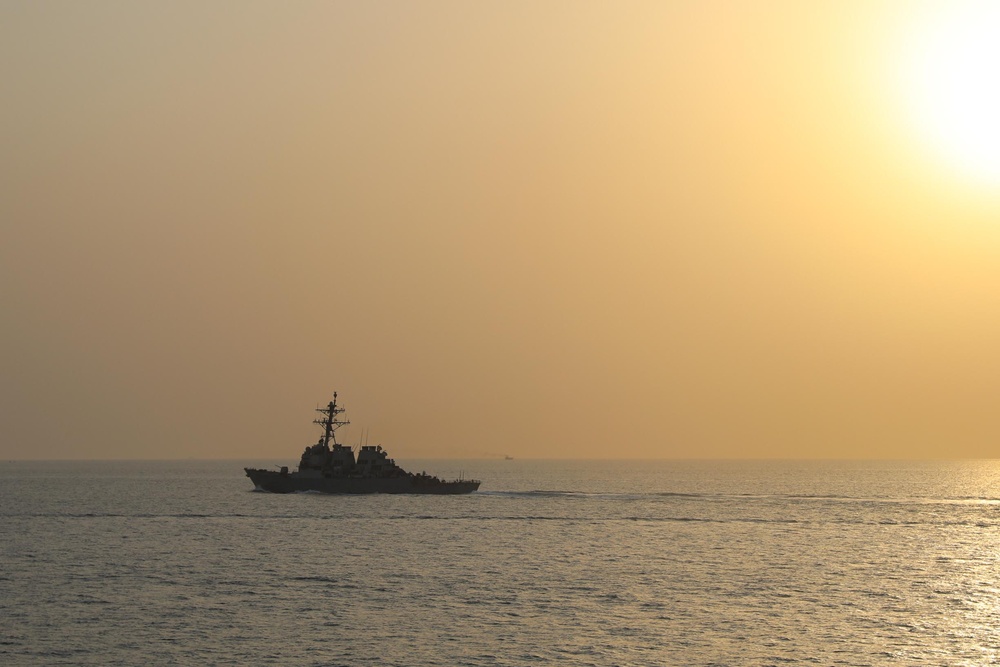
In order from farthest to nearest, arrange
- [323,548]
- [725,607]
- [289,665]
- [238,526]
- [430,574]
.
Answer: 1. [238,526]
2. [323,548]
3. [430,574]
4. [725,607]
5. [289,665]

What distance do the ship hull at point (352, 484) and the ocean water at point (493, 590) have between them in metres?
27.6

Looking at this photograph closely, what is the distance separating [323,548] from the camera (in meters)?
88.8

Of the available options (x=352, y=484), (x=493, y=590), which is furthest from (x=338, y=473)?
(x=493, y=590)

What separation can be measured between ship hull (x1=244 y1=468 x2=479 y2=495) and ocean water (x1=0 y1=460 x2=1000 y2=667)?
2756 centimetres

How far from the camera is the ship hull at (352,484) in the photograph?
154m

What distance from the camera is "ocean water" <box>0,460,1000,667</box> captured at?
4850 centimetres

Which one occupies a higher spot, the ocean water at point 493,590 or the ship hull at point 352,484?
the ship hull at point 352,484

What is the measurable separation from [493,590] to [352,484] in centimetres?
9029

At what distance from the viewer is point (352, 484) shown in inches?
6063

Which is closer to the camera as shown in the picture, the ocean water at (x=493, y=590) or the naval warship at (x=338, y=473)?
the ocean water at (x=493, y=590)

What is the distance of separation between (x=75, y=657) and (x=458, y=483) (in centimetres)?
12047

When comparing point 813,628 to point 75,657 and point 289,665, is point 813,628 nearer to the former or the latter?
point 289,665

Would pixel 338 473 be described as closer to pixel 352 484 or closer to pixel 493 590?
pixel 352 484

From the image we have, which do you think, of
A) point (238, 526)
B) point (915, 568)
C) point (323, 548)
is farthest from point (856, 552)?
point (238, 526)
